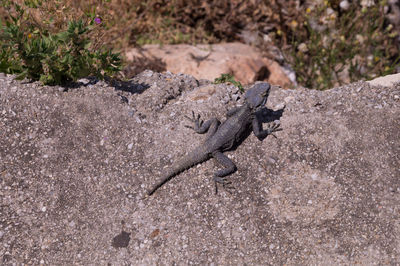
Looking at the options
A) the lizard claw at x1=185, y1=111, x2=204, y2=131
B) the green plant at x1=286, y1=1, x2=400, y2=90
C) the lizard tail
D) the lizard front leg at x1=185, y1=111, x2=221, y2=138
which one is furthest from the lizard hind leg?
the green plant at x1=286, y1=1, x2=400, y2=90

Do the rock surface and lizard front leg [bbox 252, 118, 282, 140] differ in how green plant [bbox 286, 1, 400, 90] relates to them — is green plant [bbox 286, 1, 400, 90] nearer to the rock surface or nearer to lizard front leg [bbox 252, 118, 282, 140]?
the rock surface

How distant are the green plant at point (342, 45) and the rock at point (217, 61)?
554 millimetres

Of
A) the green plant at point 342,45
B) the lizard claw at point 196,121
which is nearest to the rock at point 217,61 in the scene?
the green plant at point 342,45

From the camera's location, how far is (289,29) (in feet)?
25.0

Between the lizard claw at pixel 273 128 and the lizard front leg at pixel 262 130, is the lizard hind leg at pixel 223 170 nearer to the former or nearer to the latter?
the lizard front leg at pixel 262 130

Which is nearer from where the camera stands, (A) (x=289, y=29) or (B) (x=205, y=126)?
(B) (x=205, y=126)

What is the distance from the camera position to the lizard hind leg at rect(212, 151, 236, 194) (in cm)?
412

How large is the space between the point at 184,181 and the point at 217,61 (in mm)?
3329

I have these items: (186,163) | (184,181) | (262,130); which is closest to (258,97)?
(262,130)

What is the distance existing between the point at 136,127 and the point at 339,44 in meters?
4.19

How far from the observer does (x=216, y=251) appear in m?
3.72

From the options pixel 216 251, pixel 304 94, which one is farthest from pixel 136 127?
pixel 304 94

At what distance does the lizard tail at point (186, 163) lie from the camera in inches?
162

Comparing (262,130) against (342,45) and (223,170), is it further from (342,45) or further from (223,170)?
(342,45)
